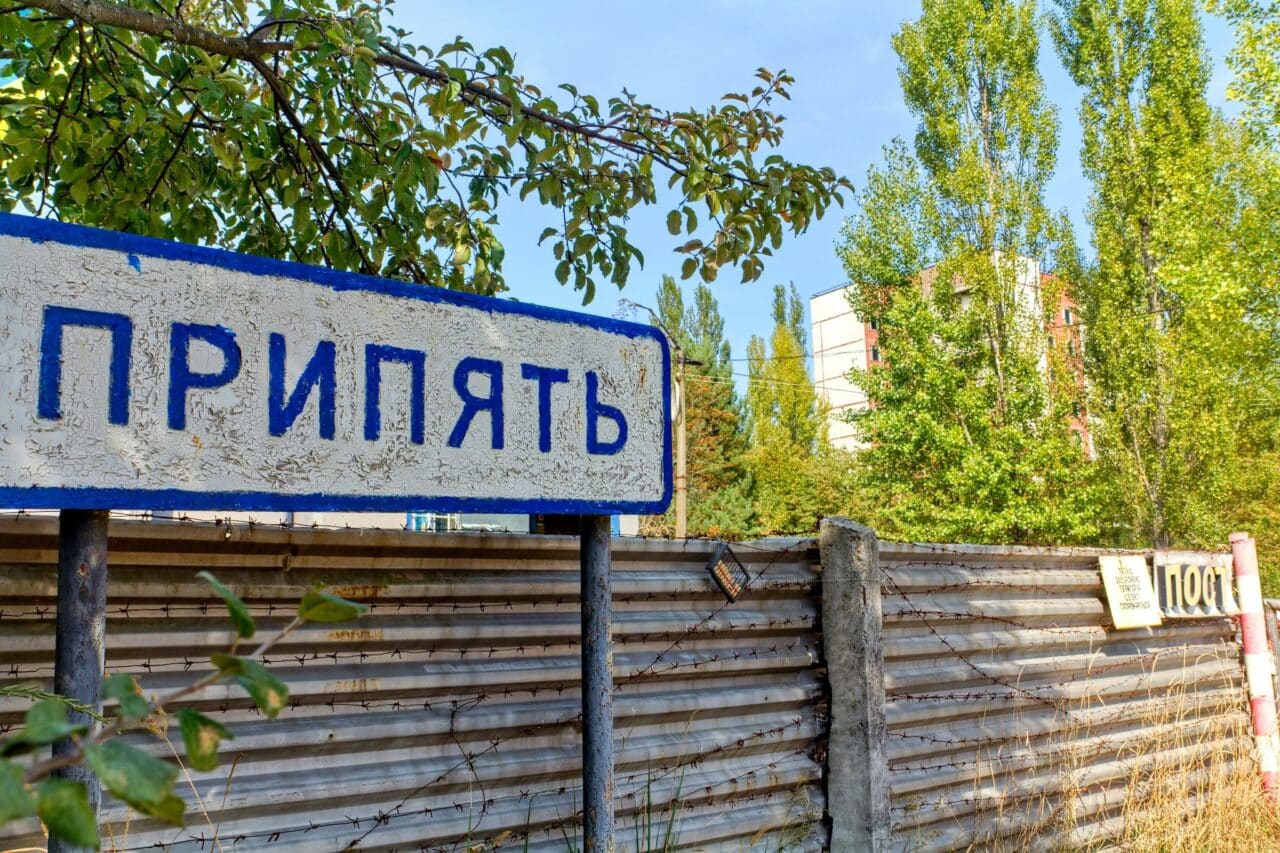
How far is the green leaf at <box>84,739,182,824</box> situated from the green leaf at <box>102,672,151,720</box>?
0.09 feet

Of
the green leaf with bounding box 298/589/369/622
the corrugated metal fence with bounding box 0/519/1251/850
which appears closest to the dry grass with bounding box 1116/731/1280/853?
the corrugated metal fence with bounding box 0/519/1251/850

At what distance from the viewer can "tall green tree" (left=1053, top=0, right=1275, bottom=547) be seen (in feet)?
60.5

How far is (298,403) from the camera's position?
7.11ft

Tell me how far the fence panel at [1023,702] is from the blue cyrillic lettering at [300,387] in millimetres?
2581

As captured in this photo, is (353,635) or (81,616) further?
(353,635)

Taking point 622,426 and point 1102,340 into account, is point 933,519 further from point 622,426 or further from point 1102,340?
point 622,426

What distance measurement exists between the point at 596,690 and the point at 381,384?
1.02m

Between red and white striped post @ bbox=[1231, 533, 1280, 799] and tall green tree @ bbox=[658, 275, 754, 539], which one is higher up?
tall green tree @ bbox=[658, 275, 754, 539]

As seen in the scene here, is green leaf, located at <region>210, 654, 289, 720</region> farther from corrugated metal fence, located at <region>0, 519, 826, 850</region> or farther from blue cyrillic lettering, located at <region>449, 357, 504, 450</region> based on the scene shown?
corrugated metal fence, located at <region>0, 519, 826, 850</region>

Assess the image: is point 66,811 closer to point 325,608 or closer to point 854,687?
point 325,608

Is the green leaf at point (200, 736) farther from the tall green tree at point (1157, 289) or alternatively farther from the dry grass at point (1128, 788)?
the tall green tree at point (1157, 289)

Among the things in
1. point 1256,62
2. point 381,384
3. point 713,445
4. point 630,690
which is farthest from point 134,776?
point 713,445

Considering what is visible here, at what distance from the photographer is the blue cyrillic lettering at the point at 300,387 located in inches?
83.8

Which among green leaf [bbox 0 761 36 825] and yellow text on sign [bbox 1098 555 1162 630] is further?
yellow text on sign [bbox 1098 555 1162 630]
